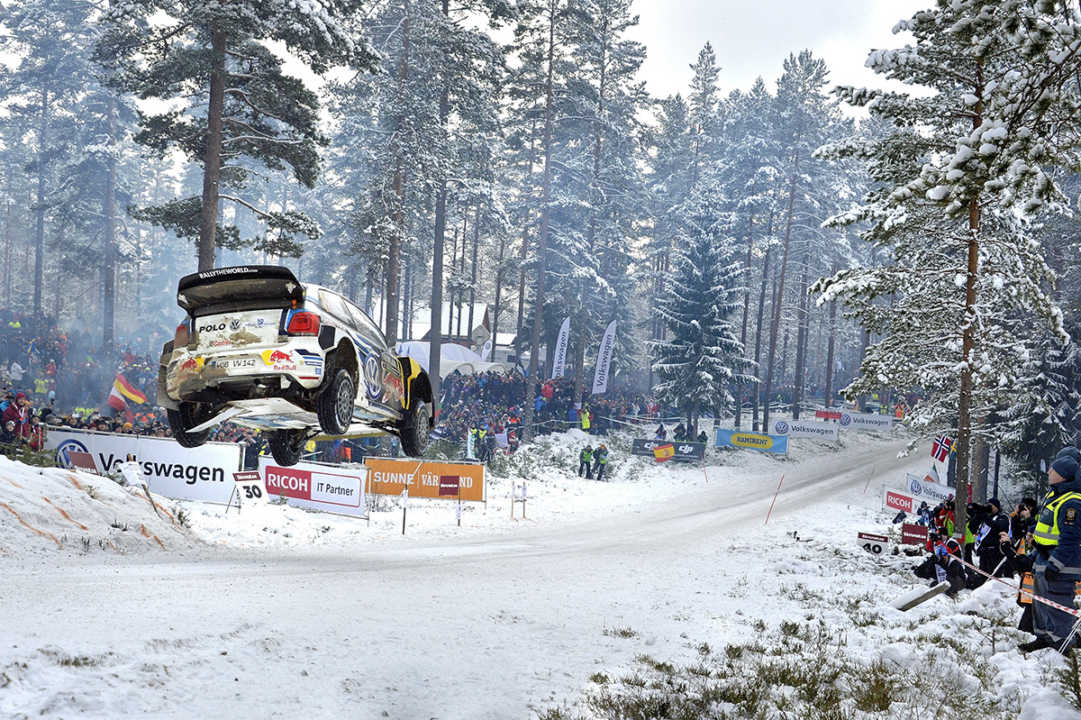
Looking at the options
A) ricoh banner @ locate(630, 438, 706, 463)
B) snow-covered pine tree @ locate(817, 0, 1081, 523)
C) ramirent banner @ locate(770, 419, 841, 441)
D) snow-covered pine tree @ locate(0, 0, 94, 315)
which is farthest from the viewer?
snow-covered pine tree @ locate(0, 0, 94, 315)

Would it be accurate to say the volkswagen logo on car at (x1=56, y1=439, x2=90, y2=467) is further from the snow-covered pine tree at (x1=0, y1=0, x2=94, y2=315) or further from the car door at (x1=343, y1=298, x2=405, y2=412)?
the snow-covered pine tree at (x1=0, y1=0, x2=94, y2=315)

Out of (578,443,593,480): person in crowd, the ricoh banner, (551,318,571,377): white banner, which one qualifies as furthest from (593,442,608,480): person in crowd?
(551,318,571,377): white banner

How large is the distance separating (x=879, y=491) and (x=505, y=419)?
15698 millimetres

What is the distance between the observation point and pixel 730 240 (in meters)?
36.9

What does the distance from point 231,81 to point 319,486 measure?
429 inches

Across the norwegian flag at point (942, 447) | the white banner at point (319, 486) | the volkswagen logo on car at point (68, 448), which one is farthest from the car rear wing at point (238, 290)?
the norwegian flag at point (942, 447)

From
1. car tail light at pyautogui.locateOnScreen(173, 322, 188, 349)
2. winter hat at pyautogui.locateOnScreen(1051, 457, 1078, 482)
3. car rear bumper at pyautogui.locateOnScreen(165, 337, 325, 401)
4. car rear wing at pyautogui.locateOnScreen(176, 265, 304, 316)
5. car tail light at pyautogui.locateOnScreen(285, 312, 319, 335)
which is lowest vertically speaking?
winter hat at pyautogui.locateOnScreen(1051, 457, 1078, 482)

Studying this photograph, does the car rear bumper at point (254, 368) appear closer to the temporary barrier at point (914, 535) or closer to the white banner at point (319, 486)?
the white banner at point (319, 486)

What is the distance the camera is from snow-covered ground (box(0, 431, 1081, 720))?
6.55 m

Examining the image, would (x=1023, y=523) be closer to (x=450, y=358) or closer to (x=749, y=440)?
(x=749, y=440)

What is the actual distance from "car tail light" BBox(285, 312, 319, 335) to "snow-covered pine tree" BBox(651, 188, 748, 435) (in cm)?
2901

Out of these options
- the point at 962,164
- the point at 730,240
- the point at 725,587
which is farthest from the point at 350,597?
the point at 730,240

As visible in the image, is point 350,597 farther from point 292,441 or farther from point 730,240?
point 730,240

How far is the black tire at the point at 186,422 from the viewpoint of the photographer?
7.14m
